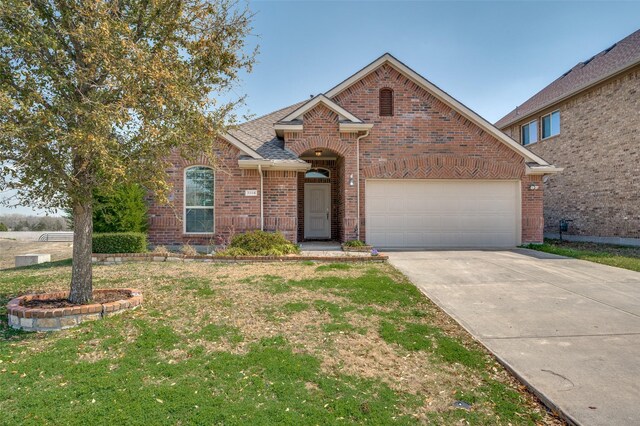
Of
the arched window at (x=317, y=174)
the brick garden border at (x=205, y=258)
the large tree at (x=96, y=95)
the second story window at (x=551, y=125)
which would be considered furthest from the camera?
the second story window at (x=551, y=125)

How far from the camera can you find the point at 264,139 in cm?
1348

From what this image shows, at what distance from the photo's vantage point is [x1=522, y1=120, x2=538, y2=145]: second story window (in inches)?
772

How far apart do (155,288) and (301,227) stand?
8523 millimetres

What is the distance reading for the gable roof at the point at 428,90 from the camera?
1287 centimetres

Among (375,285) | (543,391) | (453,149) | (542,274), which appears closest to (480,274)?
(542,274)

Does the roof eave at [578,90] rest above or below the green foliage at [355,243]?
→ above

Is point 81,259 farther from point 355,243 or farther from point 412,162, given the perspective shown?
point 412,162

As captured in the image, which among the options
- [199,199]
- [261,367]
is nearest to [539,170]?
[199,199]

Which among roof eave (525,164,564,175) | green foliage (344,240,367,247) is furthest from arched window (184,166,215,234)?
roof eave (525,164,564,175)

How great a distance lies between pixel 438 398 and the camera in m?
3.31

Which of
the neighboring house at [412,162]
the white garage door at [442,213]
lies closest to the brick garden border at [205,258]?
the neighboring house at [412,162]

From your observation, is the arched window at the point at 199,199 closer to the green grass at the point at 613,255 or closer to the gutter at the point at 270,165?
the gutter at the point at 270,165

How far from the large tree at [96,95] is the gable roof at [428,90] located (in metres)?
7.65

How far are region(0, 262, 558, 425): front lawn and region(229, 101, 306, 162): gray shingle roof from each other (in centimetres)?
662
